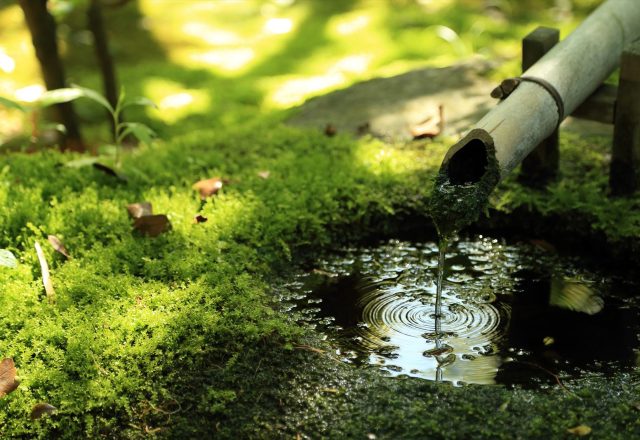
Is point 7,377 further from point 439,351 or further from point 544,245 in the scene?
point 544,245

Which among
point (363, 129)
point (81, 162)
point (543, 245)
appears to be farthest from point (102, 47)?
point (543, 245)

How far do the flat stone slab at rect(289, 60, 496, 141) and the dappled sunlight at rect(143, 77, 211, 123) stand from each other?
1983 mm

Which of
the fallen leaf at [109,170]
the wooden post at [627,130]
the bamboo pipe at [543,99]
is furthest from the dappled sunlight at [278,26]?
the wooden post at [627,130]

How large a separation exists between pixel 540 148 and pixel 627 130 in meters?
0.49

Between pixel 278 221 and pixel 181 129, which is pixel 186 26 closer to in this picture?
pixel 181 129

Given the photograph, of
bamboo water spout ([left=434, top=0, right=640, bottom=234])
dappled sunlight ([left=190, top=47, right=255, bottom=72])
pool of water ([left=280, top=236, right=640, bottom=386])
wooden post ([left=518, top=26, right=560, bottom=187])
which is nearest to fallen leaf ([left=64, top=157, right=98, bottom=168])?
pool of water ([left=280, top=236, right=640, bottom=386])

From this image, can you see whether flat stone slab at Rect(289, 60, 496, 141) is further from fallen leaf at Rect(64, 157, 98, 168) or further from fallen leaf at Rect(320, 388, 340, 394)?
fallen leaf at Rect(320, 388, 340, 394)

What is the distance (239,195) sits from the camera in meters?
4.57

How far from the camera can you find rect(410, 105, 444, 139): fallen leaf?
17.6ft

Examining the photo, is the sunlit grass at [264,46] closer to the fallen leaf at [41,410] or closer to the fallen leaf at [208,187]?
the fallen leaf at [208,187]

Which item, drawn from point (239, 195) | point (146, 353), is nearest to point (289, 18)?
point (239, 195)

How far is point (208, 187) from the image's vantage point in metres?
4.58

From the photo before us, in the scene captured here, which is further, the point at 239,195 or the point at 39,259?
the point at 239,195

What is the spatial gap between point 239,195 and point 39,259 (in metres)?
1.20
